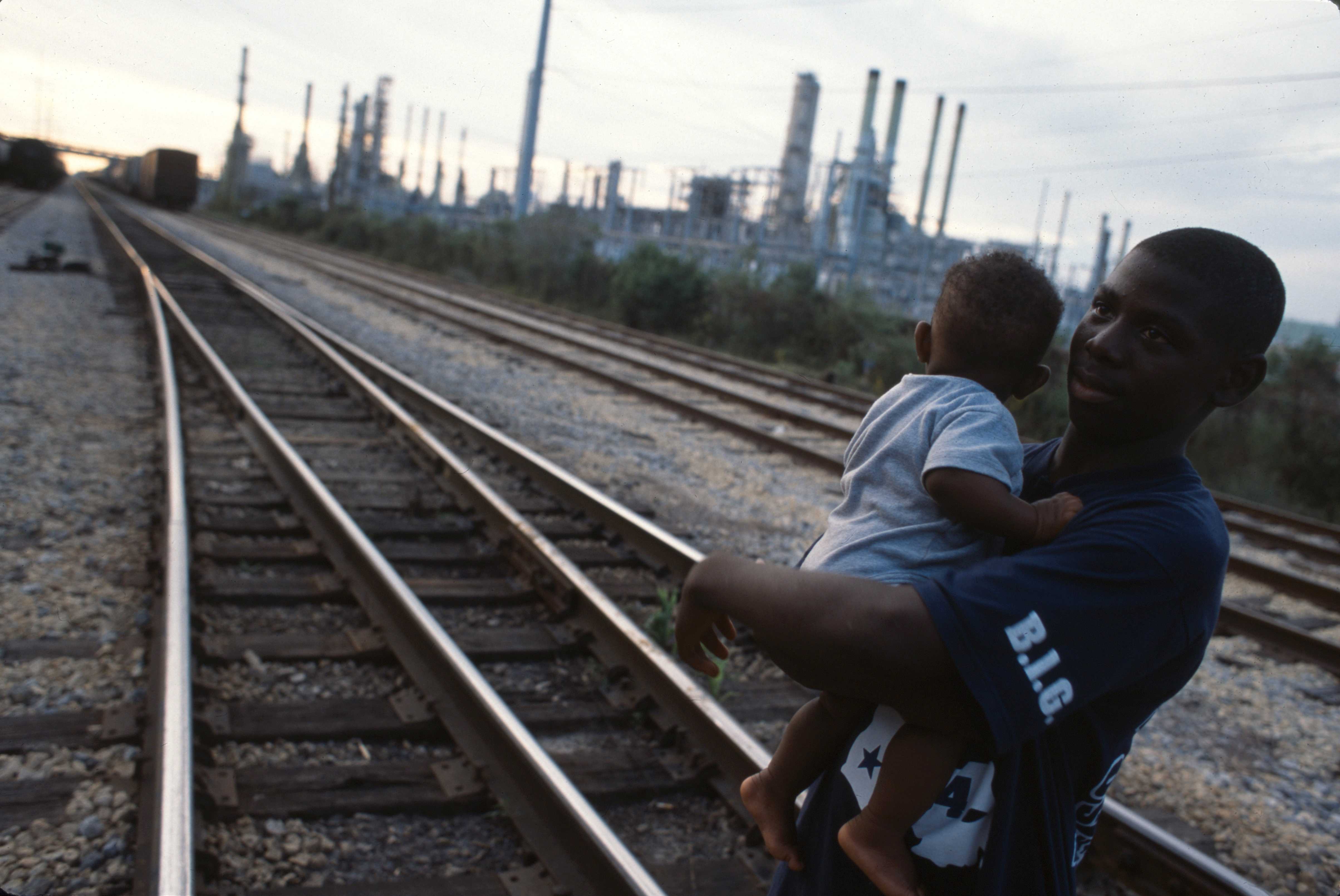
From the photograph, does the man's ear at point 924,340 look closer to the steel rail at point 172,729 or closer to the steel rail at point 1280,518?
the steel rail at point 172,729

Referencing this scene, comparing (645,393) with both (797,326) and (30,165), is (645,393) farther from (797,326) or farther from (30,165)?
(30,165)

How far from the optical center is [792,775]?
1562 mm

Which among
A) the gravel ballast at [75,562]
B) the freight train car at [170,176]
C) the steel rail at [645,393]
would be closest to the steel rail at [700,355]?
the steel rail at [645,393]

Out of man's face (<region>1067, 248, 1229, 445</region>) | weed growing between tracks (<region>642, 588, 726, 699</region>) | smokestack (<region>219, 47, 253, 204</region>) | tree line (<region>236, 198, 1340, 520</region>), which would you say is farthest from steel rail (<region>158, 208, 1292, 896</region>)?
smokestack (<region>219, 47, 253, 204</region>)

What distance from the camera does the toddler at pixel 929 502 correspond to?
1298 mm

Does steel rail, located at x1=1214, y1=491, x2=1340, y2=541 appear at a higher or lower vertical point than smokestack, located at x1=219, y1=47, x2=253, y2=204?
lower

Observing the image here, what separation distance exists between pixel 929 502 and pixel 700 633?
0.37 m

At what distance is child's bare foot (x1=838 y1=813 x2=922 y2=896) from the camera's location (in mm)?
1314

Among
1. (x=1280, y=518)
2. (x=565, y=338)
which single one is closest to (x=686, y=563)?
(x=1280, y=518)

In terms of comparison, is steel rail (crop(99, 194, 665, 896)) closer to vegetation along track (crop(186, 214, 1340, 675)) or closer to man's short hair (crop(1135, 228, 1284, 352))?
man's short hair (crop(1135, 228, 1284, 352))

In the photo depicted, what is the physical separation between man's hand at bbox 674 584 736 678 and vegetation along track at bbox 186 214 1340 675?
5195mm

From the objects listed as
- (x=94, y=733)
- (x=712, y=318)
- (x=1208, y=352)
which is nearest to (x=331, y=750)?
(x=94, y=733)

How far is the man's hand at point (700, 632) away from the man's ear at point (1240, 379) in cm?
69

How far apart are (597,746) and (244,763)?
118 cm
